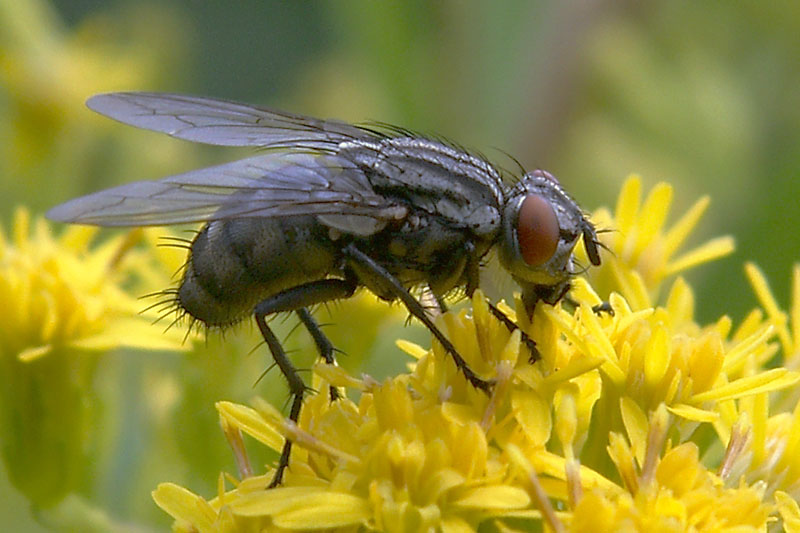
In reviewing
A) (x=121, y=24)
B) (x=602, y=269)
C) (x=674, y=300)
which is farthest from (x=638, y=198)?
(x=121, y=24)

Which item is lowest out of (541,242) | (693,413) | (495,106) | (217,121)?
(693,413)

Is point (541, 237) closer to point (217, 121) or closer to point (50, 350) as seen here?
point (217, 121)

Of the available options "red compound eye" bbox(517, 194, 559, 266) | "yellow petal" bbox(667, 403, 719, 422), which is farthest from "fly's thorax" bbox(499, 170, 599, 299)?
"yellow petal" bbox(667, 403, 719, 422)

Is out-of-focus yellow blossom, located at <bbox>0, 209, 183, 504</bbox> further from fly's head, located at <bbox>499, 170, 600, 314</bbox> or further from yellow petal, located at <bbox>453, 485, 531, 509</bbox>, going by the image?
yellow petal, located at <bbox>453, 485, 531, 509</bbox>

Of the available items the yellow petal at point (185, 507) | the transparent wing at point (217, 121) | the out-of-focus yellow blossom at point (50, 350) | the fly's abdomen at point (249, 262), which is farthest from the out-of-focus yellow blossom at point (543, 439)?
the out-of-focus yellow blossom at point (50, 350)

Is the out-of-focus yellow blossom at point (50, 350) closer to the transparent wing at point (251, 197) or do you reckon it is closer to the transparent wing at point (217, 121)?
the transparent wing at point (217, 121)

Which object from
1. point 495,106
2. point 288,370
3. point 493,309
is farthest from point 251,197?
point 495,106
